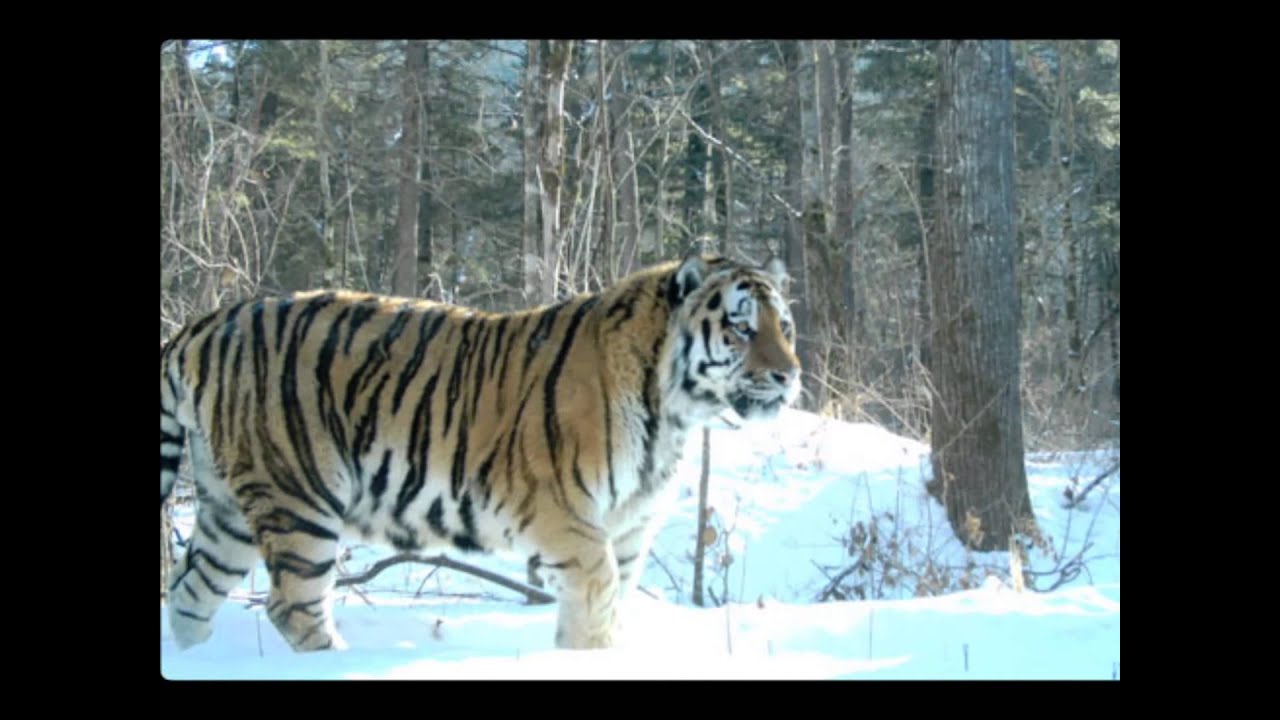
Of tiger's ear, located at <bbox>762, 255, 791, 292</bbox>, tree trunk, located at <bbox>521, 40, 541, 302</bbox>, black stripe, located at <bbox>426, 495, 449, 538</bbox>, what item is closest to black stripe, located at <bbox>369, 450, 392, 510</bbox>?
black stripe, located at <bbox>426, 495, 449, 538</bbox>

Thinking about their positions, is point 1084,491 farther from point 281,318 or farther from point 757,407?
point 281,318

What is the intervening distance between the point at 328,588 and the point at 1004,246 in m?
5.74

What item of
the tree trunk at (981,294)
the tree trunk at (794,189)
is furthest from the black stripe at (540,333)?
the tree trunk at (794,189)

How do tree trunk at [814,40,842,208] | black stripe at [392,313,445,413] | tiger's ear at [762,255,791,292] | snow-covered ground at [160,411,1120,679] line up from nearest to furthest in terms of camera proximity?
→ snow-covered ground at [160,411,1120,679]
black stripe at [392,313,445,413]
tiger's ear at [762,255,791,292]
tree trunk at [814,40,842,208]

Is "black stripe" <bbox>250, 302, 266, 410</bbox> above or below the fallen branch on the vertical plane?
above

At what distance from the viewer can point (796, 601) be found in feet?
27.0

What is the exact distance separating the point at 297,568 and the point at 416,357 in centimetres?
111

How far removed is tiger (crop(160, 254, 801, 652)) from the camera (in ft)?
16.8

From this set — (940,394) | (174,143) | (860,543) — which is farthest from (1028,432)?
(174,143)

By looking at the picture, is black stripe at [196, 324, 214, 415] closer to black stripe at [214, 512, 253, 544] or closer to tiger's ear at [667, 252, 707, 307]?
black stripe at [214, 512, 253, 544]

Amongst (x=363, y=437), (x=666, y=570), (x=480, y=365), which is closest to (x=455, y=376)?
(x=480, y=365)

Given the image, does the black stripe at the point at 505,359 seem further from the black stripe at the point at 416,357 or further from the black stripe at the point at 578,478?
the black stripe at the point at 578,478

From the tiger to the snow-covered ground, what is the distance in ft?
1.46

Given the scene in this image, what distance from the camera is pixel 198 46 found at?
10.7 m
